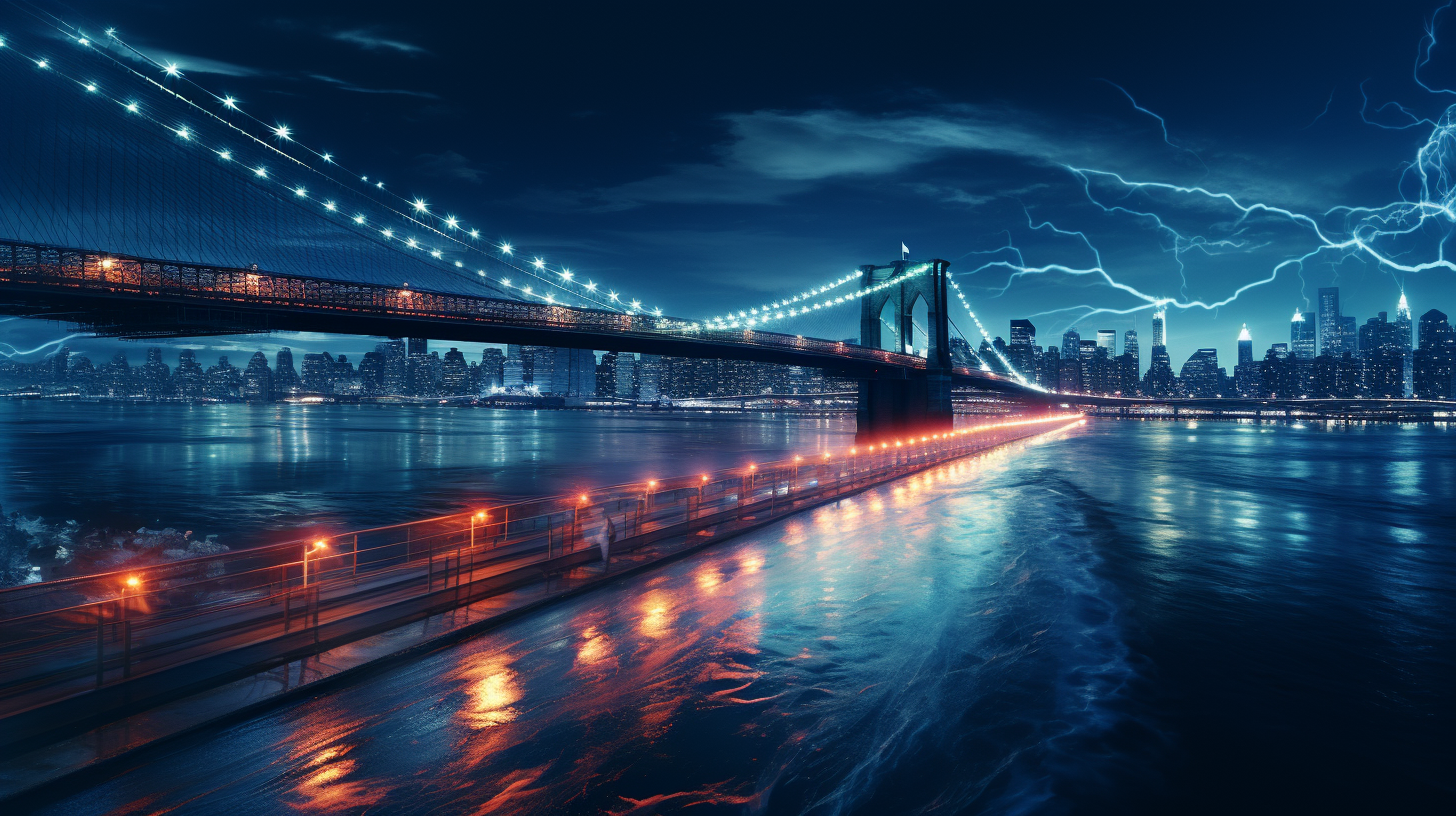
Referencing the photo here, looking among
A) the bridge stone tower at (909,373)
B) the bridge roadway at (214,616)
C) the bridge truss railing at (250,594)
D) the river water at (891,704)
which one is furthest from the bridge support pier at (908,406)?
the river water at (891,704)

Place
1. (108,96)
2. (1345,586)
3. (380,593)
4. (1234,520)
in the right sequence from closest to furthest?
(380,593) → (1345,586) → (1234,520) → (108,96)

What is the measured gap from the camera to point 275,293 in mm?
41688

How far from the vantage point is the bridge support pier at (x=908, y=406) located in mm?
71688

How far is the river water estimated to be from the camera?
564 cm

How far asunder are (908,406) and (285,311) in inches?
2075

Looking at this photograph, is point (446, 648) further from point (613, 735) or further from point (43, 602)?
point (43, 602)

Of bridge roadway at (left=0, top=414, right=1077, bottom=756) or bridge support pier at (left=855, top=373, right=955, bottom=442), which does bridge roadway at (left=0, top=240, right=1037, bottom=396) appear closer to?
bridge support pier at (left=855, top=373, right=955, bottom=442)

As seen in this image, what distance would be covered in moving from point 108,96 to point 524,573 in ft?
148

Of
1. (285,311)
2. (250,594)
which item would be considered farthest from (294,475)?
(250,594)

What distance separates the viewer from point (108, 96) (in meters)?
40.0

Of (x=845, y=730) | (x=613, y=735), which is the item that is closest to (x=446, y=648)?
(x=613, y=735)

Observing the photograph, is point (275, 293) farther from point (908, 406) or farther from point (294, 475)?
point (908, 406)

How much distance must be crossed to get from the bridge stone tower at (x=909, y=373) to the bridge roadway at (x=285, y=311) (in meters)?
7.64

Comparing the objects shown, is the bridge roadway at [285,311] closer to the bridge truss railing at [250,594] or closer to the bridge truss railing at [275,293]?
the bridge truss railing at [275,293]
